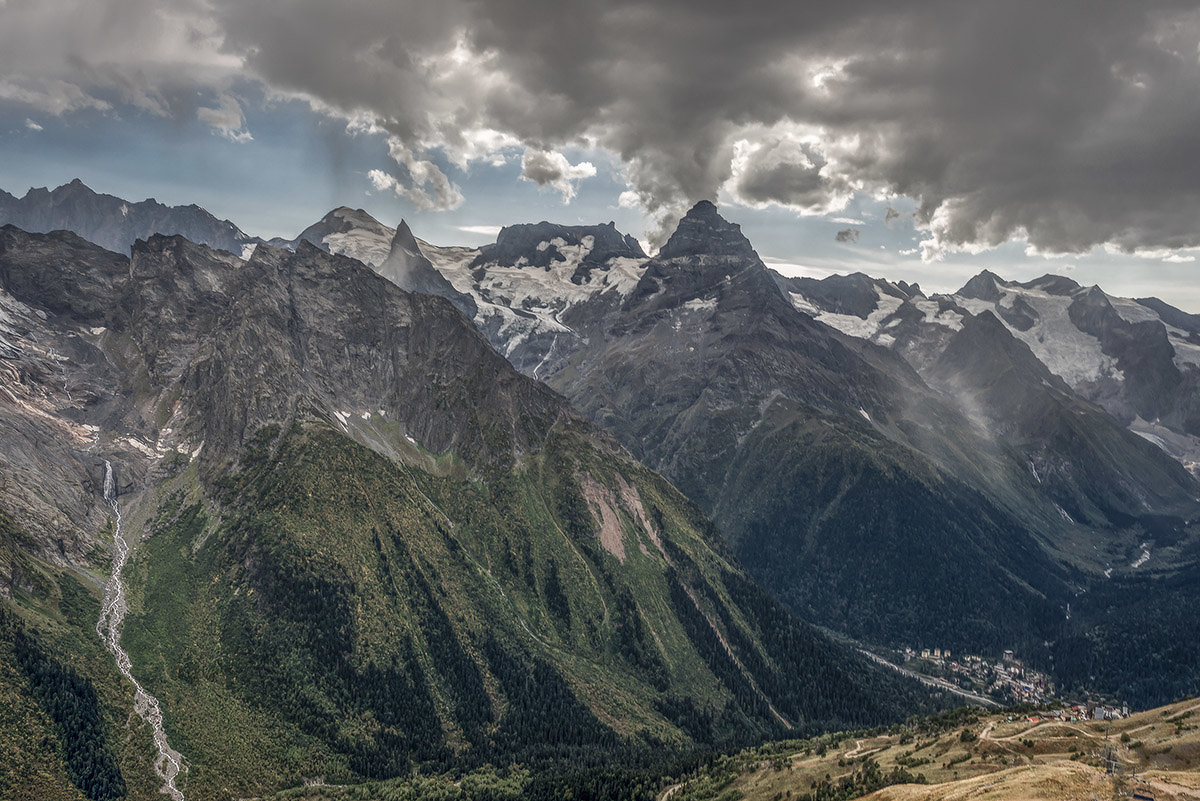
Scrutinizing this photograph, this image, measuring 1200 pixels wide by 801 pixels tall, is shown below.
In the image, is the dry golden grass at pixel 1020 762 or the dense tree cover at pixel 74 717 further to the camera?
the dense tree cover at pixel 74 717

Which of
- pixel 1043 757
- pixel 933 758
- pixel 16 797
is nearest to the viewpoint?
pixel 1043 757

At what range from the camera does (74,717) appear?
619 ft

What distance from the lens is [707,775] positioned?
19875 centimetres

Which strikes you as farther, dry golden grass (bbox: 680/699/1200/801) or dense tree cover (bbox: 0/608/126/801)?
dense tree cover (bbox: 0/608/126/801)

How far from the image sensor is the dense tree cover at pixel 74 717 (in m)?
178

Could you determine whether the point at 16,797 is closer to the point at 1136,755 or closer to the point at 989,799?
the point at 989,799

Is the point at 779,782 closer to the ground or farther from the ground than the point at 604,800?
farther from the ground

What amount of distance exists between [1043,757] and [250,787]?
196641 mm

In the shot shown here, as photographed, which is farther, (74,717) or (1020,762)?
(74,717)

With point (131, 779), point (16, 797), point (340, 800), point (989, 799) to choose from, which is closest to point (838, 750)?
point (989, 799)

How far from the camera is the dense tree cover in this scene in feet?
583

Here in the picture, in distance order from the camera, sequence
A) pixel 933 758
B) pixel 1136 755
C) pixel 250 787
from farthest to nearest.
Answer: pixel 250 787 → pixel 933 758 → pixel 1136 755

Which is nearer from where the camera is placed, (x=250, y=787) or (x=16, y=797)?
(x=16, y=797)

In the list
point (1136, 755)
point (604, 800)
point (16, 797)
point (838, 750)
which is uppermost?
point (1136, 755)
